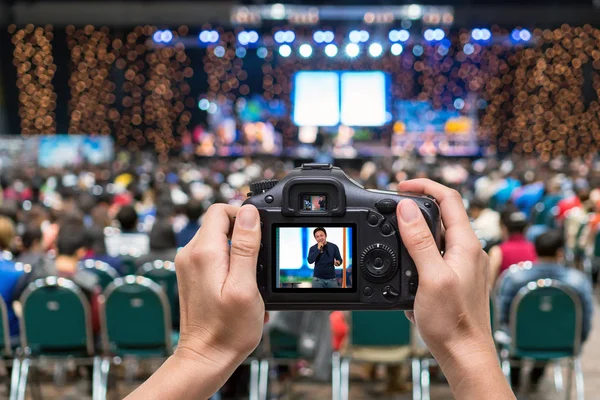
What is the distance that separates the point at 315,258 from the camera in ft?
3.58

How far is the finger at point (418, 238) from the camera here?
94 centimetres

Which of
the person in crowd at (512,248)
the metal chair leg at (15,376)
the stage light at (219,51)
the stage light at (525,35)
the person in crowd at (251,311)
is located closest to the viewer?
the person in crowd at (251,311)

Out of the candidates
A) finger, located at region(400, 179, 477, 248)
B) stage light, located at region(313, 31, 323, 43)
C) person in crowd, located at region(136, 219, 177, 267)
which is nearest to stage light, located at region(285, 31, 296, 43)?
stage light, located at region(313, 31, 323, 43)

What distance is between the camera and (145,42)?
2028 cm

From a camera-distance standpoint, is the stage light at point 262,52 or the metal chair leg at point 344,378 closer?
the metal chair leg at point 344,378

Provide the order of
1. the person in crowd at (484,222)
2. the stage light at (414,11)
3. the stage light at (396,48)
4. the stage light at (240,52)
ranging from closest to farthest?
the person in crowd at (484,222) < the stage light at (396,48) < the stage light at (414,11) < the stage light at (240,52)

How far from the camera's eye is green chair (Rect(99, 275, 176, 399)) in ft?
13.6

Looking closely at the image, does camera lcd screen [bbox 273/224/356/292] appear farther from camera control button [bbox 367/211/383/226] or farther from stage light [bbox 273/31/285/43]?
stage light [bbox 273/31/285/43]

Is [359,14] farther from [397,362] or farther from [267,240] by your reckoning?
[267,240]

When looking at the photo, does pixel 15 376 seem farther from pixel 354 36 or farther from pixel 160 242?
pixel 354 36

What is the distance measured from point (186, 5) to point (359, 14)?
4608 mm

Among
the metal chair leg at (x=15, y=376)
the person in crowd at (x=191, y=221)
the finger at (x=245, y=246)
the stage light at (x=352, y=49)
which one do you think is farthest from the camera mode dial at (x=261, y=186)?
the stage light at (x=352, y=49)

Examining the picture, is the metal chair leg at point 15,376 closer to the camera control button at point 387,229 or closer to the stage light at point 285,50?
the camera control button at point 387,229

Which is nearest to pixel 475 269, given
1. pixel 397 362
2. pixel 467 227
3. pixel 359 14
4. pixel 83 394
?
pixel 467 227
